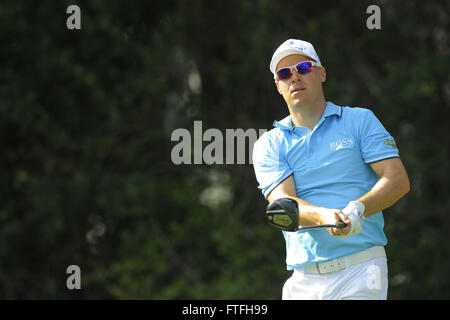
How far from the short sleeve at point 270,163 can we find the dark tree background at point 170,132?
13.4 feet

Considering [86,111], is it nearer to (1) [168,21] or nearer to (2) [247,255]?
(1) [168,21]

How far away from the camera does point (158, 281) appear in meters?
8.05

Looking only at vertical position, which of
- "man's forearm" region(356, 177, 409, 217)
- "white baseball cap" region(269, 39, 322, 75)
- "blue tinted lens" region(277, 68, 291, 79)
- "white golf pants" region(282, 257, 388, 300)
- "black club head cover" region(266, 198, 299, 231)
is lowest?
"white golf pants" region(282, 257, 388, 300)

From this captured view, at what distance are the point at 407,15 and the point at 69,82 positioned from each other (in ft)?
11.8

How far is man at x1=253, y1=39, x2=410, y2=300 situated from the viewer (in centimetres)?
329

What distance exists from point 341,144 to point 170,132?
4.78 meters

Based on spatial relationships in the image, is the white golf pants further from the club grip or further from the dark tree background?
the dark tree background

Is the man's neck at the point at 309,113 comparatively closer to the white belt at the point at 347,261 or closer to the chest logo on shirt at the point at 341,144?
the chest logo on shirt at the point at 341,144

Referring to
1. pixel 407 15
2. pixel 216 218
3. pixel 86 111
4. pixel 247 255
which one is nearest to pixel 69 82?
pixel 86 111

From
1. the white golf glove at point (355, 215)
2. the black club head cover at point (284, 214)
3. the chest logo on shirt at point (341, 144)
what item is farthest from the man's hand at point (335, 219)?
the chest logo on shirt at point (341, 144)

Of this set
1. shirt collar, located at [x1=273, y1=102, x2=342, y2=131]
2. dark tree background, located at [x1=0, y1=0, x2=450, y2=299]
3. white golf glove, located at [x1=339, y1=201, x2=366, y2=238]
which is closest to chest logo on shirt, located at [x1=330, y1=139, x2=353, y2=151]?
shirt collar, located at [x1=273, y1=102, x2=342, y2=131]

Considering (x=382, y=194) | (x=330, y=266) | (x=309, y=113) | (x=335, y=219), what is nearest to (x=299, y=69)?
(x=309, y=113)

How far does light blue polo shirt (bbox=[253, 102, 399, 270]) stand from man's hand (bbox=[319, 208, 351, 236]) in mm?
232

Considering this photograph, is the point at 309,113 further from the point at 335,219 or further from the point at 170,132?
the point at 170,132
